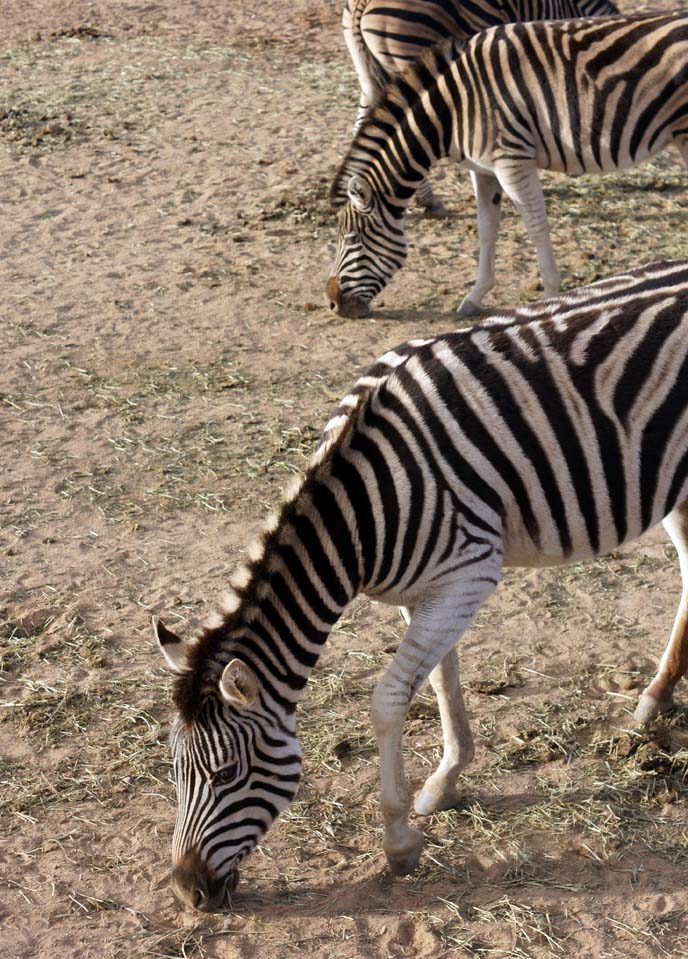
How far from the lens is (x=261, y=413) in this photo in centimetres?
782

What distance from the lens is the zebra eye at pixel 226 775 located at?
3902 mm

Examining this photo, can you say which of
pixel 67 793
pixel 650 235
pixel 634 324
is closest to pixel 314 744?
pixel 67 793

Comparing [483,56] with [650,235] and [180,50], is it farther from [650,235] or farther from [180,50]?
[180,50]

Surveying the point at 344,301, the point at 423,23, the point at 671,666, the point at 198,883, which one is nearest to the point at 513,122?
the point at 344,301

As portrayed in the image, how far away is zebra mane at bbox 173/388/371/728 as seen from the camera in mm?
3912

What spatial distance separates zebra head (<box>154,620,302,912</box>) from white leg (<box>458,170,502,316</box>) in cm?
560

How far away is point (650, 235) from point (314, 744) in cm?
650

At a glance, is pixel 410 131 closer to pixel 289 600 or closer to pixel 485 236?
pixel 485 236

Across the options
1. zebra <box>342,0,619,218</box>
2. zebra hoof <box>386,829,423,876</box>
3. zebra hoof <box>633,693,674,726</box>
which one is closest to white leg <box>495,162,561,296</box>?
zebra <box>342,0,619,218</box>

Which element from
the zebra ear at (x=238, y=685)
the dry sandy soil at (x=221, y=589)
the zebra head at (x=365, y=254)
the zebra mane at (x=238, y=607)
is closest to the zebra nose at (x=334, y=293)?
the zebra head at (x=365, y=254)

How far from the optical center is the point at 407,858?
4398 mm

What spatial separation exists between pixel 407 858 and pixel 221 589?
212 cm

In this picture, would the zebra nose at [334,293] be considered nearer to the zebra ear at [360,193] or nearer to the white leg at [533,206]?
the zebra ear at [360,193]

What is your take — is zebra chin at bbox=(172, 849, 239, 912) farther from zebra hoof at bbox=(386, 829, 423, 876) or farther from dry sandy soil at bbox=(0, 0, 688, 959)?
zebra hoof at bbox=(386, 829, 423, 876)
